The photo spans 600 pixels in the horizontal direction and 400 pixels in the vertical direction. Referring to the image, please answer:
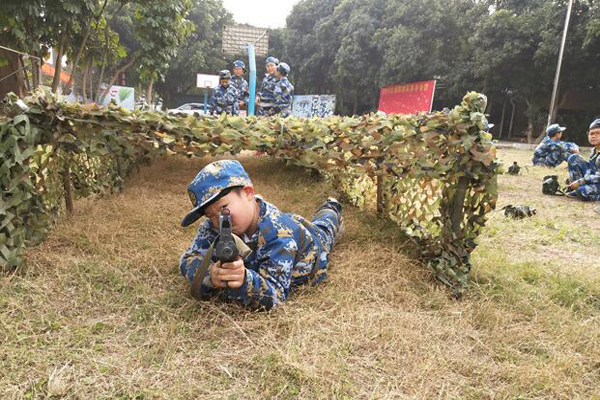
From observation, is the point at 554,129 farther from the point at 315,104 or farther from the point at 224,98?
the point at 315,104

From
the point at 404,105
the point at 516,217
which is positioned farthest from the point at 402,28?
the point at 516,217

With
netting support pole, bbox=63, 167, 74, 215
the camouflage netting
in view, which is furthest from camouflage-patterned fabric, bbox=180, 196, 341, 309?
netting support pole, bbox=63, 167, 74, 215

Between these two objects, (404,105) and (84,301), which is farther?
(404,105)

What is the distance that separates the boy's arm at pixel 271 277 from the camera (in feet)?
6.73

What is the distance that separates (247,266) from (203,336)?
42 centimetres

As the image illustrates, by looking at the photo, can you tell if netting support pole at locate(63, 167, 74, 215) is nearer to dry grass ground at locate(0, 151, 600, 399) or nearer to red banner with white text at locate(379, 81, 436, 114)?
dry grass ground at locate(0, 151, 600, 399)

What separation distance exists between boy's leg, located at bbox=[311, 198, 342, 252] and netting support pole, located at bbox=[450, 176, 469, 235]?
30.8 inches

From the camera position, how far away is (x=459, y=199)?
2.54 m

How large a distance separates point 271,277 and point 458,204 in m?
1.22

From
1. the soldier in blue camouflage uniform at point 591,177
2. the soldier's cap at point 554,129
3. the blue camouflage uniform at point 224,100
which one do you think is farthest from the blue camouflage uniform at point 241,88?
the soldier's cap at point 554,129

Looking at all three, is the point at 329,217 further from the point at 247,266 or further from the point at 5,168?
the point at 5,168

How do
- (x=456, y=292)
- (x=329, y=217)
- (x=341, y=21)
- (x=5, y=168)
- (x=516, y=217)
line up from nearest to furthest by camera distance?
(x=5, y=168) → (x=456, y=292) → (x=329, y=217) → (x=516, y=217) → (x=341, y=21)

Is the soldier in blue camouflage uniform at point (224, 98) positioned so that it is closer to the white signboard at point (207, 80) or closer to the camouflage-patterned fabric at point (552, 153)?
the camouflage-patterned fabric at point (552, 153)

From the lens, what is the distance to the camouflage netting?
7.82ft
